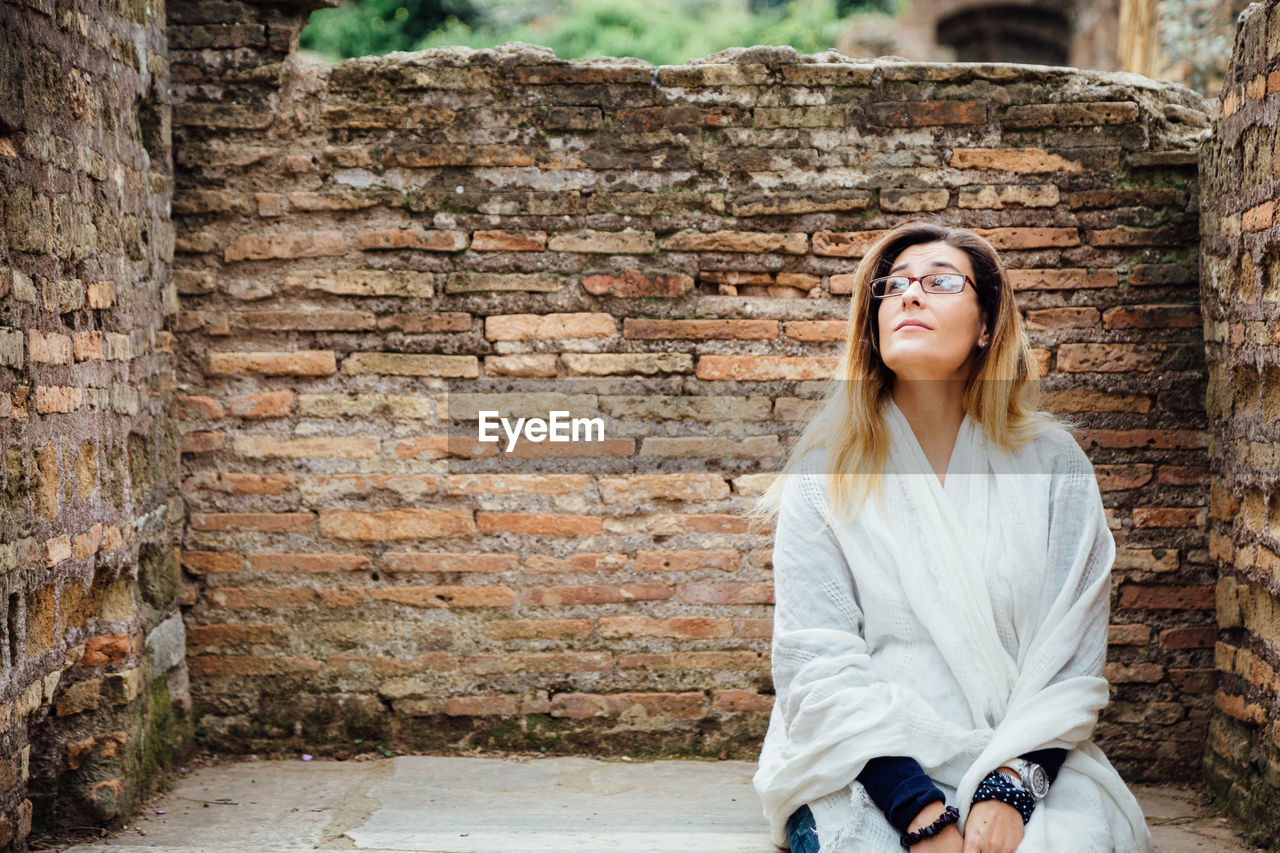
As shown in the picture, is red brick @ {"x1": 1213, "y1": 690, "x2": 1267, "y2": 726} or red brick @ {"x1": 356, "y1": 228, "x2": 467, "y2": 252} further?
red brick @ {"x1": 356, "y1": 228, "x2": 467, "y2": 252}

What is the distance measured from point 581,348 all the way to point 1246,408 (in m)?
2.07

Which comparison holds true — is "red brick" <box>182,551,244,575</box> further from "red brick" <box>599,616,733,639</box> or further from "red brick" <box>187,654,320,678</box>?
"red brick" <box>599,616,733,639</box>

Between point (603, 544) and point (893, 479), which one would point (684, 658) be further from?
point (893, 479)

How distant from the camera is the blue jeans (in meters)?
2.15

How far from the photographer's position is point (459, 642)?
3494 mm

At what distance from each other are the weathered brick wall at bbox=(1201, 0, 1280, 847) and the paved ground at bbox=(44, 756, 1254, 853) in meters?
0.24

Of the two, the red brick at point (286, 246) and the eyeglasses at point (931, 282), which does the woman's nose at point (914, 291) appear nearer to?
the eyeglasses at point (931, 282)

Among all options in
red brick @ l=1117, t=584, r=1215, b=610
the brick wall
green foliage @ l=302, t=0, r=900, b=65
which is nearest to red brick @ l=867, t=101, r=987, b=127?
the brick wall

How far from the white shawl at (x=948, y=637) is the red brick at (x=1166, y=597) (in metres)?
1.26

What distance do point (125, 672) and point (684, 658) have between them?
5.67ft

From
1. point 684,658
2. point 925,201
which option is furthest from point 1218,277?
point 684,658

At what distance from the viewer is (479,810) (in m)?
3.06

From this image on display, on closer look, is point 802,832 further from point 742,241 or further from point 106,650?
point 106,650

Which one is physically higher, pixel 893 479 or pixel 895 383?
pixel 895 383
